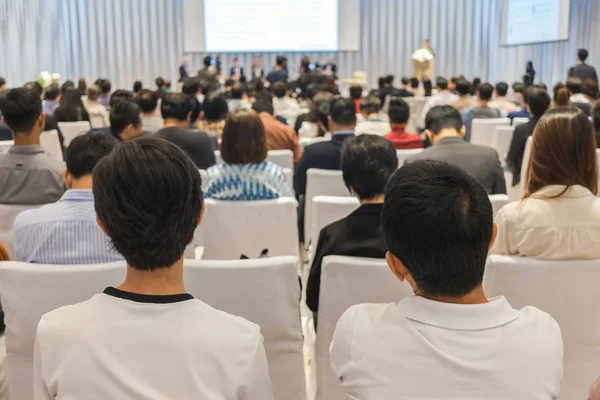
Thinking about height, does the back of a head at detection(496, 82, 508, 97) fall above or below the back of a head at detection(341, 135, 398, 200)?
above

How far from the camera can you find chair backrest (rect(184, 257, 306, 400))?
173cm

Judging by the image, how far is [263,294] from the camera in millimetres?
1781

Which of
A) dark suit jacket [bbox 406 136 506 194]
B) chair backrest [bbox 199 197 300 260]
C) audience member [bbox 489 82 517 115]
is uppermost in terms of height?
audience member [bbox 489 82 517 115]

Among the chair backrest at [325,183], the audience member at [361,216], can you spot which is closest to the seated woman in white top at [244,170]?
the chair backrest at [325,183]

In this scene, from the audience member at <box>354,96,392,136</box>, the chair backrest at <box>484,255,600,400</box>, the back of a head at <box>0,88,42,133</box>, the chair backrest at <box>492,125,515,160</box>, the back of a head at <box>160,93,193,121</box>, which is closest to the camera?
the chair backrest at <box>484,255,600,400</box>

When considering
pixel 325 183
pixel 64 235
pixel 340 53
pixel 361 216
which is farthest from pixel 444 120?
pixel 340 53

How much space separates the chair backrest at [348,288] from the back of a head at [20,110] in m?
2.03

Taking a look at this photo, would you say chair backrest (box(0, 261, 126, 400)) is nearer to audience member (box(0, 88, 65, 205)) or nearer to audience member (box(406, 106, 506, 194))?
audience member (box(0, 88, 65, 205))

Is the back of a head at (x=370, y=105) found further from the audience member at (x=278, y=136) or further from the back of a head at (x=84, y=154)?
the back of a head at (x=84, y=154)

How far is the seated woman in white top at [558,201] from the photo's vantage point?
2.05m

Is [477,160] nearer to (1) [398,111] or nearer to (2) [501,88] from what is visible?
(1) [398,111]

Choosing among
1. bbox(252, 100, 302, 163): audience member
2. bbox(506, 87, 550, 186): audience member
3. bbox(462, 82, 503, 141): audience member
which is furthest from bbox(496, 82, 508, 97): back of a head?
bbox(252, 100, 302, 163): audience member

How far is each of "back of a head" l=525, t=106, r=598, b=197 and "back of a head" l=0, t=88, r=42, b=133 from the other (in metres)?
2.30

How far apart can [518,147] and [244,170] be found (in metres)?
2.35
